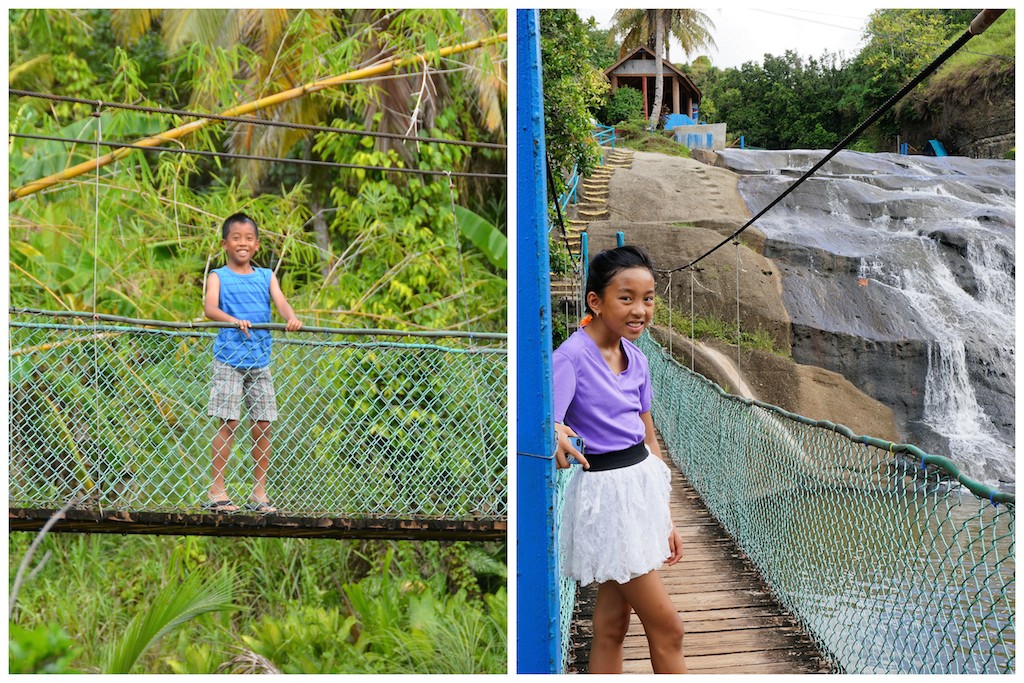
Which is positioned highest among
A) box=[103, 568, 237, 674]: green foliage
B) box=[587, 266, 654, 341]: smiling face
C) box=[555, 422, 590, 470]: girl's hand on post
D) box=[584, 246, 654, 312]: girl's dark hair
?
box=[584, 246, 654, 312]: girl's dark hair

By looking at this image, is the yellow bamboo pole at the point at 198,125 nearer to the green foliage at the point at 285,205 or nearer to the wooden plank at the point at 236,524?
the green foliage at the point at 285,205

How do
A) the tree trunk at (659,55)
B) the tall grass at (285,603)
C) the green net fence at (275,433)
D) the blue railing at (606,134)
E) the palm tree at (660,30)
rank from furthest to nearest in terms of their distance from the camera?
the blue railing at (606,134) → the tree trunk at (659,55) → the palm tree at (660,30) → the tall grass at (285,603) → the green net fence at (275,433)

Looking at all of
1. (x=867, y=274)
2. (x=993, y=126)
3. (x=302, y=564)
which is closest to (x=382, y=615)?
(x=302, y=564)

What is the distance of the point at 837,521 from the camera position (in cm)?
201

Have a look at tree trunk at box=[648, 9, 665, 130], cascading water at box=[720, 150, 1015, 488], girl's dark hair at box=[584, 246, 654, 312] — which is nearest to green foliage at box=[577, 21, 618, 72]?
tree trunk at box=[648, 9, 665, 130]

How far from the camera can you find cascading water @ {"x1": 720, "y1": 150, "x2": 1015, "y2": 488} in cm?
727

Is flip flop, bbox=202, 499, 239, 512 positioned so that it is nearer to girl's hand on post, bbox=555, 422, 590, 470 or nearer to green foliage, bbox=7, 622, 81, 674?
green foliage, bbox=7, 622, 81, 674

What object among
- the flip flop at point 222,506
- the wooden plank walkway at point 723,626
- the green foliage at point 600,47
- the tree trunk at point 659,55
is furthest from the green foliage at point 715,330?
the flip flop at point 222,506

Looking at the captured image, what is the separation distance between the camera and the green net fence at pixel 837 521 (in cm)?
130

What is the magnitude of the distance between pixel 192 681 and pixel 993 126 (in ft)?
34.3

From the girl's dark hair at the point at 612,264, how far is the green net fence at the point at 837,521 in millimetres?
507

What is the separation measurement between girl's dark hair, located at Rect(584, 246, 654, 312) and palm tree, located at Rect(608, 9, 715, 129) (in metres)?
3.85

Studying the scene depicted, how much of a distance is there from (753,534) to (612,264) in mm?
1410

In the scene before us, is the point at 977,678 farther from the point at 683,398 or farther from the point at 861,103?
the point at 861,103
